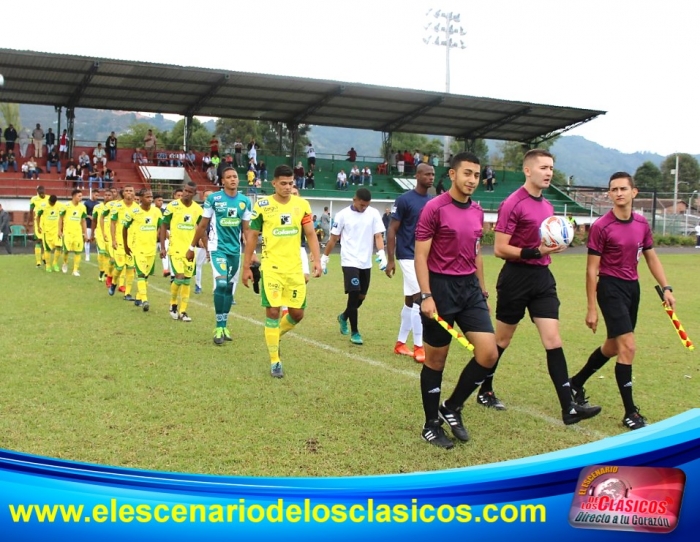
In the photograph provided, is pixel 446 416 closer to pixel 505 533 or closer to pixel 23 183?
pixel 505 533

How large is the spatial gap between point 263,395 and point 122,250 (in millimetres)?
8540

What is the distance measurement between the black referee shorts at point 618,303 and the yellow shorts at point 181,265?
6878 mm

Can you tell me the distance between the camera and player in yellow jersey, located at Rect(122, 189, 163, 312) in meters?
12.6

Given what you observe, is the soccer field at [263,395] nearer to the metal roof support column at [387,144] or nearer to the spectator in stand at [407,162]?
the metal roof support column at [387,144]

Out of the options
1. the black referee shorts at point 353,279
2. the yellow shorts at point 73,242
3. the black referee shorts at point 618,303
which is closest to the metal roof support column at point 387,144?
the yellow shorts at point 73,242

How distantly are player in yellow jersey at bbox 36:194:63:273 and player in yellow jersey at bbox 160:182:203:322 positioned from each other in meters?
8.90

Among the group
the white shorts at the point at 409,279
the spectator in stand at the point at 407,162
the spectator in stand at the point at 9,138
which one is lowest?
the white shorts at the point at 409,279

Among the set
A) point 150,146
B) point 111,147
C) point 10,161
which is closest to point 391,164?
point 150,146

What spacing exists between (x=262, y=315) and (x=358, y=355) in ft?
12.1

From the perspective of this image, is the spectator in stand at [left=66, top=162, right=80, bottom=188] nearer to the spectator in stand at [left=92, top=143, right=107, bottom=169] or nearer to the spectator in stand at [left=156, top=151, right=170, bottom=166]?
the spectator in stand at [left=92, top=143, right=107, bottom=169]

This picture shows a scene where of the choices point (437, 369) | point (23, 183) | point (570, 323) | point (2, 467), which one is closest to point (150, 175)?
point (23, 183)

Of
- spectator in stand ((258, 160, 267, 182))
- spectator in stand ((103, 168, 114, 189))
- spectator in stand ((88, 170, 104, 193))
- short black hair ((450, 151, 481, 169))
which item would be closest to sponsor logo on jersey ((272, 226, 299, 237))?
short black hair ((450, 151, 481, 169))

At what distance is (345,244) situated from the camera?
9.74m

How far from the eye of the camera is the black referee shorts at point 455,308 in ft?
17.3
